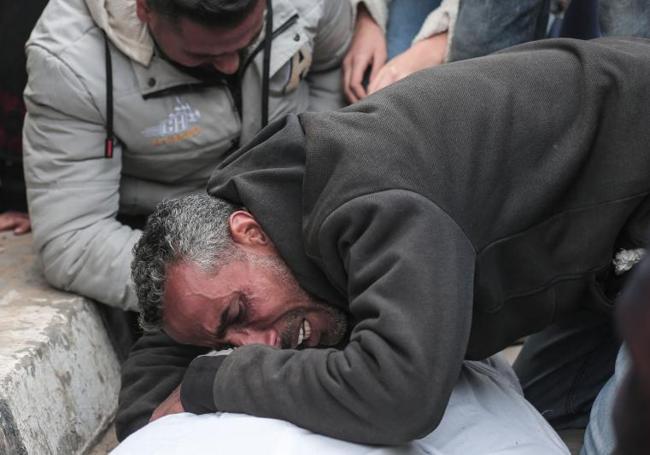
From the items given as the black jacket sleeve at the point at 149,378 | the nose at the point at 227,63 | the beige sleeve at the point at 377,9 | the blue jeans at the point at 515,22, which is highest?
the blue jeans at the point at 515,22

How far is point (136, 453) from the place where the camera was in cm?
197

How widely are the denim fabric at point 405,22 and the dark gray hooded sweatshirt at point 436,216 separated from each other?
126 centimetres

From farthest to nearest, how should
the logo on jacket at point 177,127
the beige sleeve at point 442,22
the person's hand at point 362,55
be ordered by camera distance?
the person's hand at point 362,55 → the beige sleeve at point 442,22 → the logo on jacket at point 177,127

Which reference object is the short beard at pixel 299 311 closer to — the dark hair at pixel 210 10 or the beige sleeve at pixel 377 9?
the dark hair at pixel 210 10

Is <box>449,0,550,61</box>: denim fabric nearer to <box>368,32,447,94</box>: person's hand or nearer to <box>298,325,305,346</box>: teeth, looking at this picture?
<box>368,32,447,94</box>: person's hand

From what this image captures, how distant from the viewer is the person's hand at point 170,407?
2.15 metres

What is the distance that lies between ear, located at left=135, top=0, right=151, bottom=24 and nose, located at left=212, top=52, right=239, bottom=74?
8.7 inches

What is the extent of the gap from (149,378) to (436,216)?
0.90 metres

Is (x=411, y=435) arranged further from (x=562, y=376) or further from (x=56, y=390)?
(x=56, y=390)

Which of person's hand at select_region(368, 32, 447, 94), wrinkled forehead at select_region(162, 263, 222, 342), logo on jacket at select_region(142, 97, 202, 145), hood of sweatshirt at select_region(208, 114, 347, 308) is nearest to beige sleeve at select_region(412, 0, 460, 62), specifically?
person's hand at select_region(368, 32, 447, 94)

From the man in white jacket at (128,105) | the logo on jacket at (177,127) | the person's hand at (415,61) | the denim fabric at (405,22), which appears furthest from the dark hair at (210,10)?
the denim fabric at (405,22)

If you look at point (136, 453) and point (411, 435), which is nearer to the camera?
point (411, 435)

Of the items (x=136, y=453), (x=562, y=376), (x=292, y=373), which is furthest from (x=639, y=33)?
(x=136, y=453)

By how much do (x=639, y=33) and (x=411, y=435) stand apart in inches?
62.8
